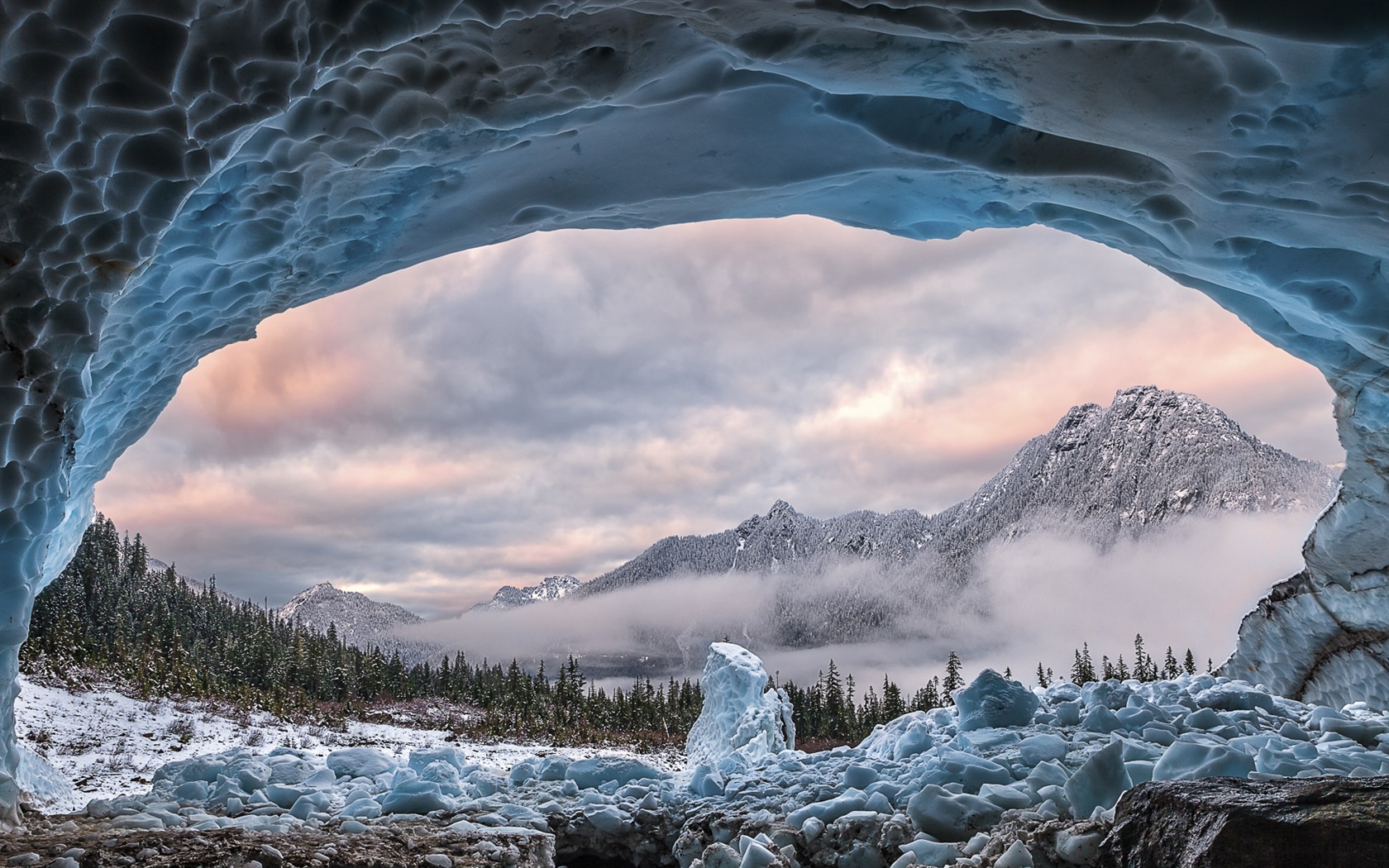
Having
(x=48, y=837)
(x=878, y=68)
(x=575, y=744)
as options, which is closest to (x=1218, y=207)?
(x=878, y=68)

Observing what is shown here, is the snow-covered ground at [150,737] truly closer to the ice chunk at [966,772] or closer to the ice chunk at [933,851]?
the ice chunk at [966,772]

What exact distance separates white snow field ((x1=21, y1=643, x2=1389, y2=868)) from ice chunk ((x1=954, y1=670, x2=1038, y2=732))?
0.7 inches

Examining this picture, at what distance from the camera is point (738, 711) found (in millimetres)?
14695

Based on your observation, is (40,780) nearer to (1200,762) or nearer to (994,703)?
(994,703)

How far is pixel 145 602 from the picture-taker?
4678 cm

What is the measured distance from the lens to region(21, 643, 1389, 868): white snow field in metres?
5.12

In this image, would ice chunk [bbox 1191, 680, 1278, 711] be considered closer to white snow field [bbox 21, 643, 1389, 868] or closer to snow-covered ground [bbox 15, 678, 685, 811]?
white snow field [bbox 21, 643, 1389, 868]

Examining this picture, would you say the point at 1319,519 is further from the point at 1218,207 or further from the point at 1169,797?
the point at 1169,797

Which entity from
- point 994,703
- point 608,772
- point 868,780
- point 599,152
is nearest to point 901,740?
point 994,703

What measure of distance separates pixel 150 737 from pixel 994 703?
→ 2046cm

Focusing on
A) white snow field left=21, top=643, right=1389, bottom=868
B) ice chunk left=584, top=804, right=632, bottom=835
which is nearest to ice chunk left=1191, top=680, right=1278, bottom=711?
white snow field left=21, top=643, right=1389, bottom=868

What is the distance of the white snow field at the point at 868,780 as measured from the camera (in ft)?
16.8

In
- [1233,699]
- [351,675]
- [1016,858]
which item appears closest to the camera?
[1016,858]

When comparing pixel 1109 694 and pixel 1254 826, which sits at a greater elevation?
pixel 1254 826
